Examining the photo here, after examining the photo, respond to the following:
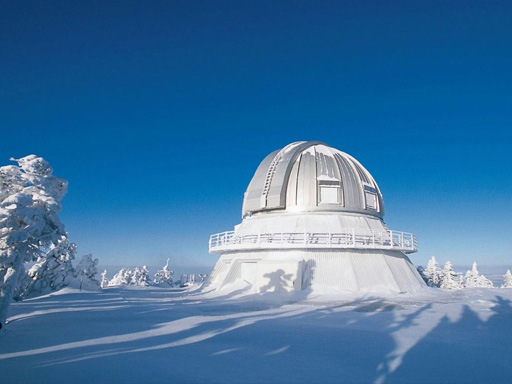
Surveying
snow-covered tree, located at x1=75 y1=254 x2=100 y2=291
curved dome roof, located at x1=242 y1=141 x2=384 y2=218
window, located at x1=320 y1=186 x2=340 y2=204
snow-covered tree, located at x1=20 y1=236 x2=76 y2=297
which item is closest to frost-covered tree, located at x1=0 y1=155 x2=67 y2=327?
snow-covered tree, located at x1=20 y1=236 x2=76 y2=297

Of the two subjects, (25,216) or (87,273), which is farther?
(87,273)

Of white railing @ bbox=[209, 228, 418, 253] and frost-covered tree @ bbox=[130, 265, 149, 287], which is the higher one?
white railing @ bbox=[209, 228, 418, 253]

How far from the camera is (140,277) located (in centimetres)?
4788

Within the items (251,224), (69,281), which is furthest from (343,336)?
(69,281)

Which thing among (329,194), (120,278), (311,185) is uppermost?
(311,185)

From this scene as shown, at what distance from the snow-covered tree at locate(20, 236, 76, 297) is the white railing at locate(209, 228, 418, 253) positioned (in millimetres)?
11450

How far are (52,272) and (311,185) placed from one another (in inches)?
793

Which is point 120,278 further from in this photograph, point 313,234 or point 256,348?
point 256,348

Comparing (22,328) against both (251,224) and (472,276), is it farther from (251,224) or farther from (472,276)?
(472,276)

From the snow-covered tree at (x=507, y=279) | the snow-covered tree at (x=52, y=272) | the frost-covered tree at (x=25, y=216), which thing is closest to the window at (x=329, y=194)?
the frost-covered tree at (x=25, y=216)

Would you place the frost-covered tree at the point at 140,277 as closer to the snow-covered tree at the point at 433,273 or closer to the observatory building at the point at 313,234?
the observatory building at the point at 313,234

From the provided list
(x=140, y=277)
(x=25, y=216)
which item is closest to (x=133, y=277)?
(x=140, y=277)

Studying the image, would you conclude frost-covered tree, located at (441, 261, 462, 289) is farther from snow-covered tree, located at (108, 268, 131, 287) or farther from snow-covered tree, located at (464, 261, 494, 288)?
snow-covered tree, located at (108, 268, 131, 287)

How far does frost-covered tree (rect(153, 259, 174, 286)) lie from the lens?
4866 cm
